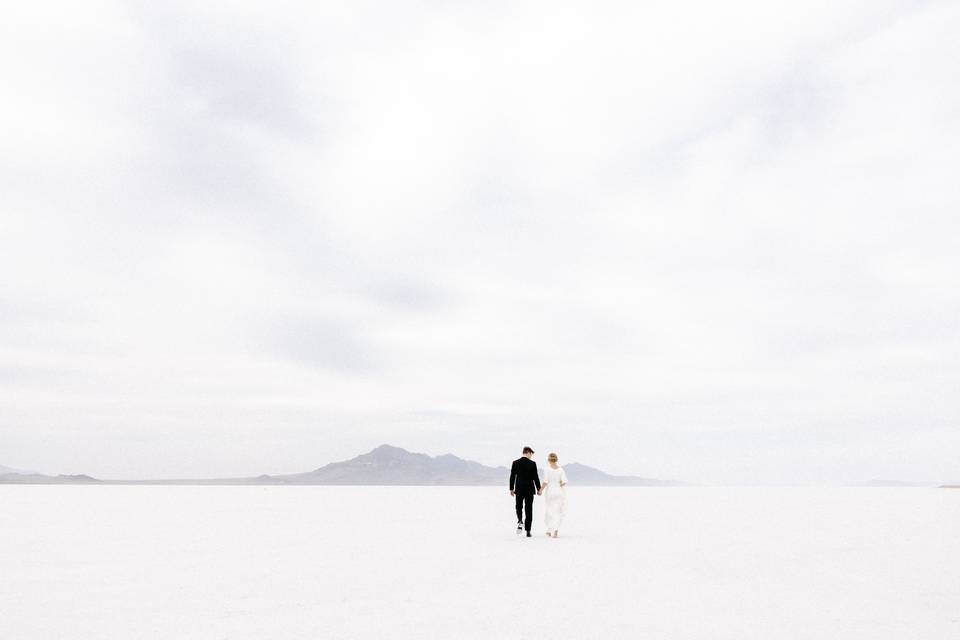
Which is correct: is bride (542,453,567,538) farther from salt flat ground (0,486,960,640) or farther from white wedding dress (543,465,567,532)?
salt flat ground (0,486,960,640)

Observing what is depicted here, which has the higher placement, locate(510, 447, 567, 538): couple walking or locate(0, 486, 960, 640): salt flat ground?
locate(510, 447, 567, 538): couple walking

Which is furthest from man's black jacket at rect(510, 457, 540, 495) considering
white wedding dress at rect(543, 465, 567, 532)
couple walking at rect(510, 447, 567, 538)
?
white wedding dress at rect(543, 465, 567, 532)

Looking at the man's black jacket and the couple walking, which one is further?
the man's black jacket

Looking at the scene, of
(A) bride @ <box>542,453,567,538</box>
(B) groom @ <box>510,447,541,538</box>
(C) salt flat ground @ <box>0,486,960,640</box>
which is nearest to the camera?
(C) salt flat ground @ <box>0,486,960,640</box>

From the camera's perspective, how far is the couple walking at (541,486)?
750 inches

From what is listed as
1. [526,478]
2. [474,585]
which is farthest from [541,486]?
[474,585]

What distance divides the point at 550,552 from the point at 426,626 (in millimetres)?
7456

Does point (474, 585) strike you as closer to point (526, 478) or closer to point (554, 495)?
point (554, 495)

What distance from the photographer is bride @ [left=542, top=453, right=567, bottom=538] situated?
1898 cm

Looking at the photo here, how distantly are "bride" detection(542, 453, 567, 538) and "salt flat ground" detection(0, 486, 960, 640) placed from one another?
1.69 feet

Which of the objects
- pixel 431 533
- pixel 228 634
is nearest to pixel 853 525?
pixel 431 533

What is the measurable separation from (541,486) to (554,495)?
83cm

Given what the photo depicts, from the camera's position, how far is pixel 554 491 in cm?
1897

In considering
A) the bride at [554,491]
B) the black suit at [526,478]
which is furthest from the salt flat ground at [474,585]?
the black suit at [526,478]
